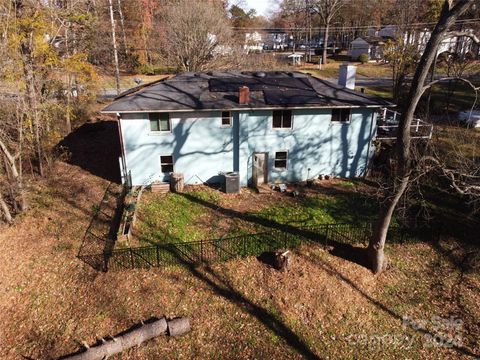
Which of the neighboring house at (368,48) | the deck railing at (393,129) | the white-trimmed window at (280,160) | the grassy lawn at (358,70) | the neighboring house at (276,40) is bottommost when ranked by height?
the white-trimmed window at (280,160)

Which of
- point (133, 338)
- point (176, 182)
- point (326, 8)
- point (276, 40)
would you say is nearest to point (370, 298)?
point (133, 338)

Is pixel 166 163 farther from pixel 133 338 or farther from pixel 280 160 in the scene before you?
pixel 133 338

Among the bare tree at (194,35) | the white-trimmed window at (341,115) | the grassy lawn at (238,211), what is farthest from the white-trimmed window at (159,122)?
the bare tree at (194,35)

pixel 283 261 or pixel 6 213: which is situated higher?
pixel 6 213

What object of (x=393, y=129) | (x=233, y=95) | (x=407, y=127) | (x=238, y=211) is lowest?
(x=238, y=211)

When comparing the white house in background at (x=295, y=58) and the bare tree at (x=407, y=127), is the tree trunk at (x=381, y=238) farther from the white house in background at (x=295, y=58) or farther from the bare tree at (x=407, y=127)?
the white house in background at (x=295, y=58)

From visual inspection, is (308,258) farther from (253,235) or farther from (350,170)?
(350,170)

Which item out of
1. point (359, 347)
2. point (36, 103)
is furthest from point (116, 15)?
point (359, 347)
